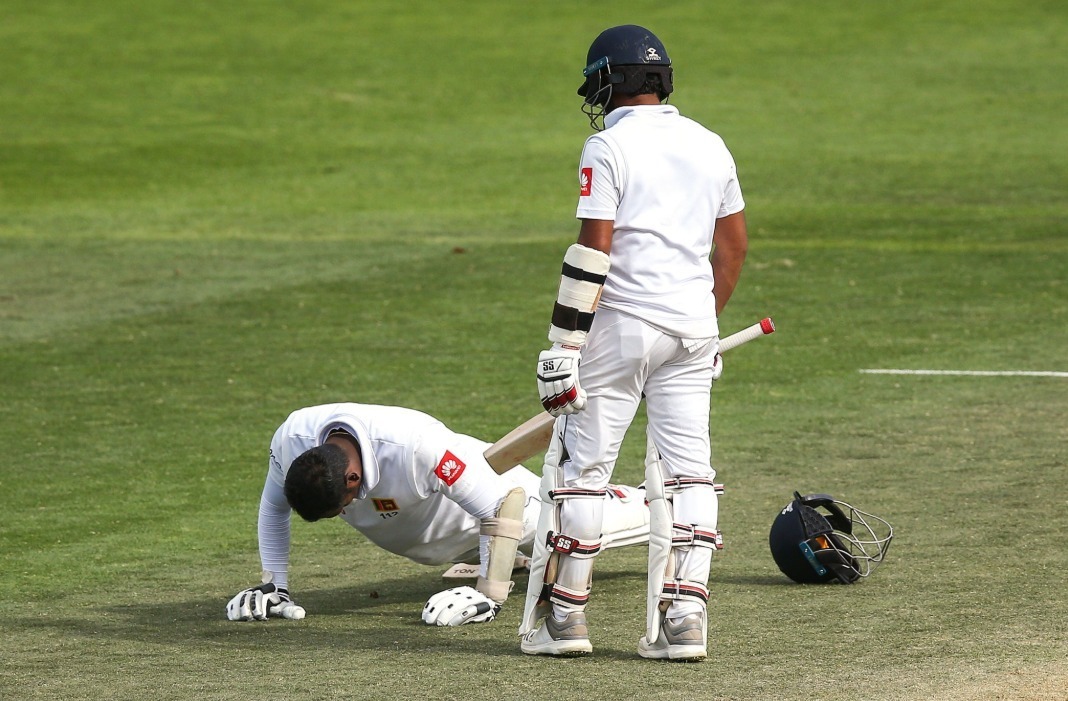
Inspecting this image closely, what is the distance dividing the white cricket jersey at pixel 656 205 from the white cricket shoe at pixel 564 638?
3.52 feet

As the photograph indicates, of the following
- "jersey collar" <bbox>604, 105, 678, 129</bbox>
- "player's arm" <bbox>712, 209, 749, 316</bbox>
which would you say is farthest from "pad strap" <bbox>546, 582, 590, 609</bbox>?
"jersey collar" <bbox>604, 105, 678, 129</bbox>

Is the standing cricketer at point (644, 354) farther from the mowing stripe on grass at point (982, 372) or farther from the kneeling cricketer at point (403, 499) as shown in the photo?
the mowing stripe on grass at point (982, 372)

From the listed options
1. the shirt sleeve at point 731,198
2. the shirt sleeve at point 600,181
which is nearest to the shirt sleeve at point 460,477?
the shirt sleeve at point 600,181

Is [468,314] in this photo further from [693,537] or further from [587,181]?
[587,181]

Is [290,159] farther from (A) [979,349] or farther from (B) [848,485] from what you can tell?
(B) [848,485]

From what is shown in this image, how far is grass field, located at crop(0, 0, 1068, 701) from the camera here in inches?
240

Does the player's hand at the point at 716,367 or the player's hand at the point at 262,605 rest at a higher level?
the player's hand at the point at 716,367

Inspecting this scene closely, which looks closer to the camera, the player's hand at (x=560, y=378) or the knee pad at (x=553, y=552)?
the player's hand at (x=560, y=378)

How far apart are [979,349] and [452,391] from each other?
3844mm

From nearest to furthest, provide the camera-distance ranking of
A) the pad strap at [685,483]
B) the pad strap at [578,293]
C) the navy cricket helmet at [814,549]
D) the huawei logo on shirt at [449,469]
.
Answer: the pad strap at [578,293] < the pad strap at [685,483] < the huawei logo on shirt at [449,469] < the navy cricket helmet at [814,549]

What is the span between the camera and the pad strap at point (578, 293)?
5.52 metres

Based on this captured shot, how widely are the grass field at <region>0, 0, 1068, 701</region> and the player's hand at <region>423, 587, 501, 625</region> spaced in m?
0.06

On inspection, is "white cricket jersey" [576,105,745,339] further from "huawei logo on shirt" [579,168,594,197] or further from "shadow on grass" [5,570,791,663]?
"shadow on grass" [5,570,791,663]

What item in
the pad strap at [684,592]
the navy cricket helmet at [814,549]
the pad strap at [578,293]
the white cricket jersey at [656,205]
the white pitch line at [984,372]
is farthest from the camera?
the white pitch line at [984,372]
